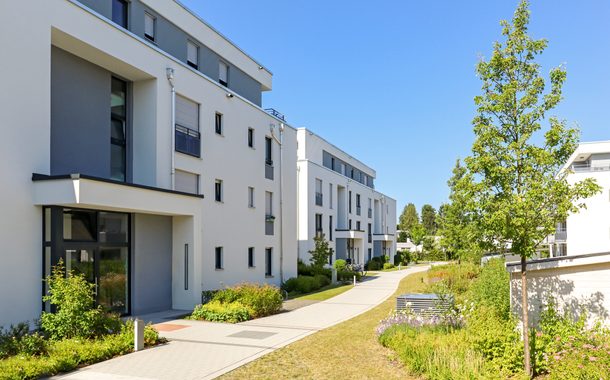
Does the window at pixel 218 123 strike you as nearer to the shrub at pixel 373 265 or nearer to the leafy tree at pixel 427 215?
the shrub at pixel 373 265

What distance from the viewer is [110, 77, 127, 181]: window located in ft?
53.0

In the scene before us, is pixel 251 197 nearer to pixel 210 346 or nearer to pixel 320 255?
pixel 320 255

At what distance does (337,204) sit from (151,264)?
28.7 m

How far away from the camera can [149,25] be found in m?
18.2

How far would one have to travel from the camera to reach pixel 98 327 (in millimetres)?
10992

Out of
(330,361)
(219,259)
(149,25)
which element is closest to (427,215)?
(219,259)

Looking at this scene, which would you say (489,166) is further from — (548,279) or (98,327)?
(98,327)

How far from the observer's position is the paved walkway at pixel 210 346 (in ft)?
29.0

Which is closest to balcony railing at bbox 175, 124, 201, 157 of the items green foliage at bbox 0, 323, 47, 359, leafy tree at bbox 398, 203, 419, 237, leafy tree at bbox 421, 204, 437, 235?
green foliage at bbox 0, 323, 47, 359

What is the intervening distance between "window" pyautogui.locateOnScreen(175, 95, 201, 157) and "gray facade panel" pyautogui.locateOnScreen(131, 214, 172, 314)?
9.32 ft

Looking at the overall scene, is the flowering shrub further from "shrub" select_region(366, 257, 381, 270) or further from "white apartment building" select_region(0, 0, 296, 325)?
"shrub" select_region(366, 257, 381, 270)

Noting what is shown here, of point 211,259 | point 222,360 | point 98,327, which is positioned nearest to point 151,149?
point 211,259

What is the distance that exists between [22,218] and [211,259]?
875cm

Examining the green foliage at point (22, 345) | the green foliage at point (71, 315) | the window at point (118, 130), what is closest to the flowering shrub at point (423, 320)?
the green foliage at point (71, 315)
